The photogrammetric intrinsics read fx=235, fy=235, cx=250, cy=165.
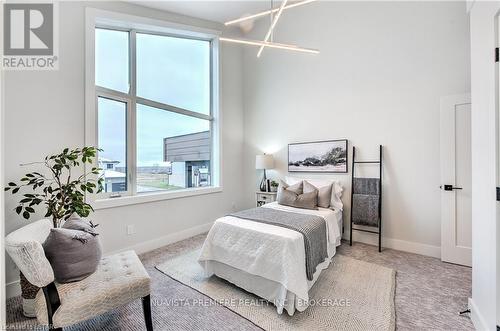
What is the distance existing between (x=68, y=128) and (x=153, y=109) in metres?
1.31

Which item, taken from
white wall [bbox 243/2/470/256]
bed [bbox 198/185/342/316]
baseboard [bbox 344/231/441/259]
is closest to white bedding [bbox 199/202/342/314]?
bed [bbox 198/185/342/316]

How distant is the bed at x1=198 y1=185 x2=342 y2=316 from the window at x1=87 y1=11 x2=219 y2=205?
70.2 inches

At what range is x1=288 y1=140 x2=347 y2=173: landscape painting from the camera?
3760 mm

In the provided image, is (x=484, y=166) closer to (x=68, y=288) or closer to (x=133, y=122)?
(x=68, y=288)

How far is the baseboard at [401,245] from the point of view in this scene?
313 cm

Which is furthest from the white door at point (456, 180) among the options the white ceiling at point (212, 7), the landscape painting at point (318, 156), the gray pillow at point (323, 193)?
the white ceiling at point (212, 7)

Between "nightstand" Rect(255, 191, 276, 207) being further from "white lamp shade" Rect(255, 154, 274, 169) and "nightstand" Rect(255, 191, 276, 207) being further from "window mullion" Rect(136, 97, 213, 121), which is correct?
"window mullion" Rect(136, 97, 213, 121)

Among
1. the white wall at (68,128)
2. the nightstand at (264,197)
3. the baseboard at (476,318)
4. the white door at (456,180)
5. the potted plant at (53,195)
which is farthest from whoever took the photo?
the nightstand at (264,197)

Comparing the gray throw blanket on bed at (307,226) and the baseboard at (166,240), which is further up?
the gray throw blanket on bed at (307,226)

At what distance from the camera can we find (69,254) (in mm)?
1647

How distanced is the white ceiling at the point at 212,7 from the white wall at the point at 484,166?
308 cm

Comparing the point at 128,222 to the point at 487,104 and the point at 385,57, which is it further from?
the point at 385,57

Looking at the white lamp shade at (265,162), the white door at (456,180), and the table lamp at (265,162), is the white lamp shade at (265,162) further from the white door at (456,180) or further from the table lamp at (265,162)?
the white door at (456,180)

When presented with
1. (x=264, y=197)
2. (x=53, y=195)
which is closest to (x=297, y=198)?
(x=264, y=197)
